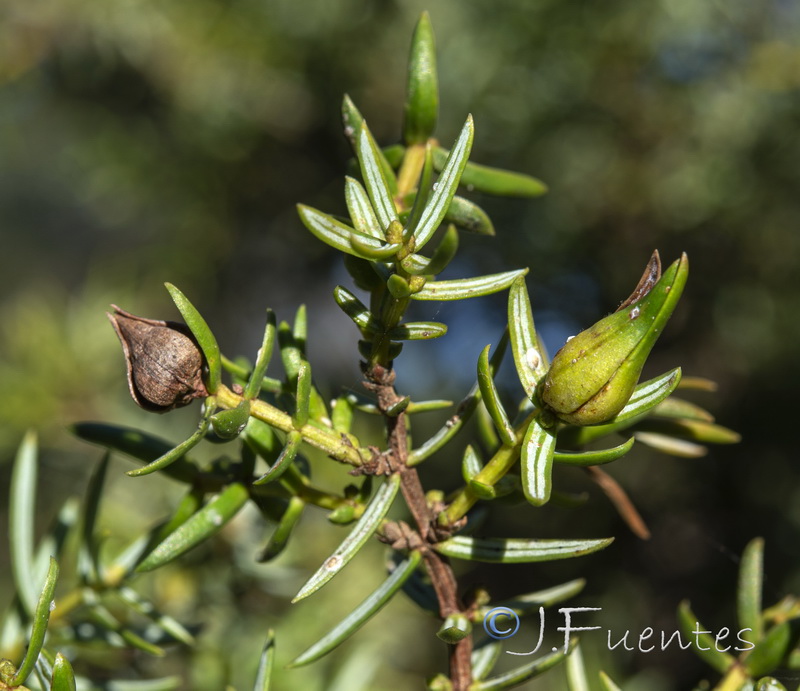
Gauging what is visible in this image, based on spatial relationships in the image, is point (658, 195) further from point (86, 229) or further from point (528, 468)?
point (86, 229)

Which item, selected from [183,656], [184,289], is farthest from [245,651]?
[184,289]

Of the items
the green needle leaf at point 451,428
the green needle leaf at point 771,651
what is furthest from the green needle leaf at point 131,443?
the green needle leaf at point 771,651

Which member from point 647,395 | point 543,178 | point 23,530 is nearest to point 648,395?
point 647,395

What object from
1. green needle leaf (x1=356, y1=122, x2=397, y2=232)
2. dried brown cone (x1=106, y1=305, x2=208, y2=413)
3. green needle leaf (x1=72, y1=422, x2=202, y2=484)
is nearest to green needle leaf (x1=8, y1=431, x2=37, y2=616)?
green needle leaf (x1=72, y1=422, x2=202, y2=484)

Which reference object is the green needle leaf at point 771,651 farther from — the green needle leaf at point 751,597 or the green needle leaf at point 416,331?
the green needle leaf at point 416,331

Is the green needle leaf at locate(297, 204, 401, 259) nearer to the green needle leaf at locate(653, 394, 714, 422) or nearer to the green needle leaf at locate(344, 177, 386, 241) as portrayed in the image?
the green needle leaf at locate(344, 177, 386, 241)
